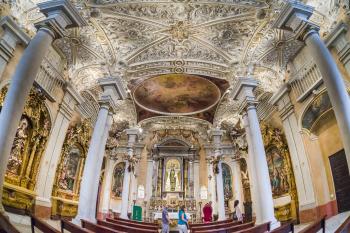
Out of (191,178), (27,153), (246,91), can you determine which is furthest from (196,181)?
(27,153)

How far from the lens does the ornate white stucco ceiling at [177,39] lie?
329 inches

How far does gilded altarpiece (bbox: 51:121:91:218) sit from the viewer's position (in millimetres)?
9922

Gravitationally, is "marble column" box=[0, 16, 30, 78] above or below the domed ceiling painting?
below

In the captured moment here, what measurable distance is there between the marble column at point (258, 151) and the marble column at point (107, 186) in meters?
10.4

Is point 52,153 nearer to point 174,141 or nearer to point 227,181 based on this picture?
point 174,141

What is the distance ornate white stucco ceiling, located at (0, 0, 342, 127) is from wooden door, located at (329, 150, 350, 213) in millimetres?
4052

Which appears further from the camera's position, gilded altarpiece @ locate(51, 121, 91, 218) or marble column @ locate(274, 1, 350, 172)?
gilded altarpiece @ locate(51, 121, 91, 218)

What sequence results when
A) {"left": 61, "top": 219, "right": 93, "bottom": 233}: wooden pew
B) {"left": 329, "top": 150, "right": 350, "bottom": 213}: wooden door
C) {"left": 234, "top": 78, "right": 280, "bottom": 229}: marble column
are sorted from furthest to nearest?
{"left": 234, "top": 78, "right": 280, "bottom": 229}: marble column < {"left": 329, "top": 150, "right": 350, "bottom": 213}: wooden door < {"left": 61, "top": 219, "right": 93, "bottom": 233}: wooden pew

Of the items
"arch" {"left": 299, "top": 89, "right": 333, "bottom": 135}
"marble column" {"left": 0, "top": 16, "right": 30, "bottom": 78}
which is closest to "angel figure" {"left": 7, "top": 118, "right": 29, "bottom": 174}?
"marble column" {"left": 0, "top": 16, "right": 30, "bottom": 78}

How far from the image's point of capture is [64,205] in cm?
1011

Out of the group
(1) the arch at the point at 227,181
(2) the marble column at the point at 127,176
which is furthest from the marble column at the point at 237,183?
(2) the marble column at the point at 127,176

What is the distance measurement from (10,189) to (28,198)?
2.82ft

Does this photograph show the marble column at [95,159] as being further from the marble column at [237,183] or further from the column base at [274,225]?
the marble column at [237,183]

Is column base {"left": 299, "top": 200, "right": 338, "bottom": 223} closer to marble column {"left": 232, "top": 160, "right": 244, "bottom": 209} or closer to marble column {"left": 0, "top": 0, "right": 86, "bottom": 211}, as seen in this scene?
marble column {"left": 232, "top": 160, "right": 244, "bottom": 209}
